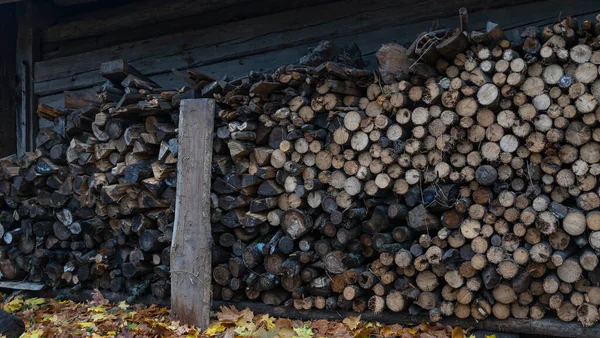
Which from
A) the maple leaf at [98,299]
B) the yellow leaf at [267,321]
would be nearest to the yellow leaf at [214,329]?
the yellow leaf at [267,321]

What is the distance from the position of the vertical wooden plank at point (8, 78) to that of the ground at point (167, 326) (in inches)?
117

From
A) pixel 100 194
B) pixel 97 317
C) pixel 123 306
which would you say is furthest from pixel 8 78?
pixel 97 317

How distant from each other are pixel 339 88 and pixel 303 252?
131 cm

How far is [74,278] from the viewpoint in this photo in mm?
5645

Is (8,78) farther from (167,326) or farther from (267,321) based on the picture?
(267,321)

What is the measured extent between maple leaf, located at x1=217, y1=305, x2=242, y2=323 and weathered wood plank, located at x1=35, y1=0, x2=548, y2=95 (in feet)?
9.09

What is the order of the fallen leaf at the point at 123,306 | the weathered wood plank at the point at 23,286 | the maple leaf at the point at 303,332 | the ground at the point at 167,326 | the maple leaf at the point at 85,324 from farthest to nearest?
the weathered wood plank at the point at 23,286 → the fallen leaf at the point at 123,306 → the maple leaf at the point at 85,324 → the ground at the point at 167,326 → the maple leaf at the point at 303,332

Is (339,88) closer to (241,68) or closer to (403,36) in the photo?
(403,36)

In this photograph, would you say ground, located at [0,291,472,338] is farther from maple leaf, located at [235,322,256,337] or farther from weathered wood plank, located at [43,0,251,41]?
weathered wood plank, located at [43,0,251,41]

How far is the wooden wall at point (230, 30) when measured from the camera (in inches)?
202

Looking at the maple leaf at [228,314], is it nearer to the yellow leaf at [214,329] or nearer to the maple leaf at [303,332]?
the yellow leaf at [214,329]

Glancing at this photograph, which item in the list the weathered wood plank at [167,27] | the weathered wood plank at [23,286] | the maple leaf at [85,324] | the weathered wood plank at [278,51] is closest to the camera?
the maple leaf at [85,324]

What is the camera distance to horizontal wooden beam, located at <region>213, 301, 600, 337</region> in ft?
12.2

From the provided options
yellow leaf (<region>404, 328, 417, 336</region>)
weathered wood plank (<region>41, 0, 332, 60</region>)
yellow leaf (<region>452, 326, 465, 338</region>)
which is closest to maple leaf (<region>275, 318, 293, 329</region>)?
yellow leaf (<region>404, 328, 417, 336</region>)
